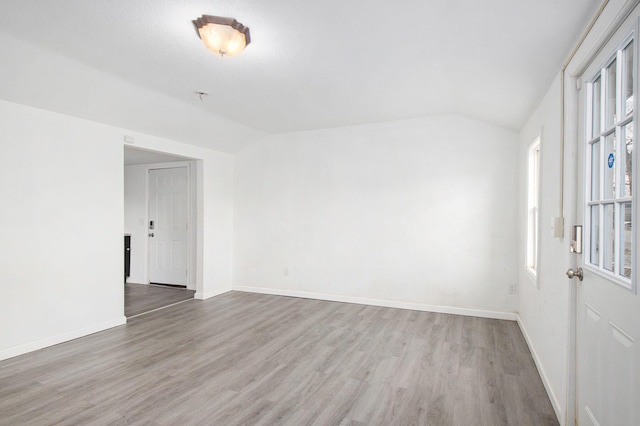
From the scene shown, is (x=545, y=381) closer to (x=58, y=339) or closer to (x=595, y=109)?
(x=595, y=109)

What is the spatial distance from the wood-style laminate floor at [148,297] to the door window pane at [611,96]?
4994mm

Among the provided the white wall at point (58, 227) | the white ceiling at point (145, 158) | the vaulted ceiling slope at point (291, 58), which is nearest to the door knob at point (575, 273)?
the vaulted ceiling slope at point (291, 58)

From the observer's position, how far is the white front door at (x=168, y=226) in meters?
6.00

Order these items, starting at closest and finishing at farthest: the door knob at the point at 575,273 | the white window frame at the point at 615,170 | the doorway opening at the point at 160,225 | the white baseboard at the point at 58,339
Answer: the white window frame at the point at 615,170, the door knob at the point at 575,273, the white baseboard at the point at 58,339, the doorway opening at the point at 160,225

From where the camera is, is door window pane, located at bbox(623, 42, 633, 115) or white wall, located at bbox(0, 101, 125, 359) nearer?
door window pane, located at bbox(623, 42, 633, 115)

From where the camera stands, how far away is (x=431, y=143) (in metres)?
4.55

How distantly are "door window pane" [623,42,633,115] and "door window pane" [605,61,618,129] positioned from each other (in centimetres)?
13

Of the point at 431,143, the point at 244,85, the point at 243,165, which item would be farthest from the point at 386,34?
the point at 243,165

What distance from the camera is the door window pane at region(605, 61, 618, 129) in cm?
155

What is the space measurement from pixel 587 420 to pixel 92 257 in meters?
4.40

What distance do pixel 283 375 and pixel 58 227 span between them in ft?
8.86

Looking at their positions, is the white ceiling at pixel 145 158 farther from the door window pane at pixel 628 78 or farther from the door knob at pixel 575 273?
the door window pane at pixel 628 78

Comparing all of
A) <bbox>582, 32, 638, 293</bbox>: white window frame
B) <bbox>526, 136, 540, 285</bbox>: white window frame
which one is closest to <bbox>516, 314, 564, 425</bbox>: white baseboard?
<bbox>526, 136, 540, 285</bbox>: white window frame

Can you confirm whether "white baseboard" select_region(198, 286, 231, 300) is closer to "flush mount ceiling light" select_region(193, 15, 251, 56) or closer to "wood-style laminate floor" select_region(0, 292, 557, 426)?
"wood-style laminate floor" select_region(0, 292, 557, 426)
